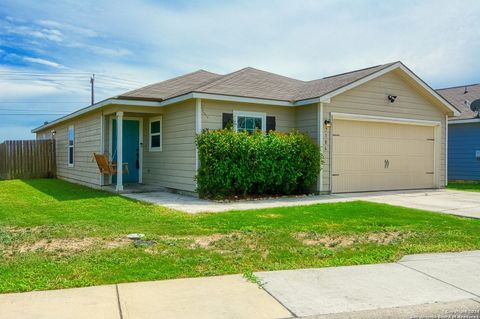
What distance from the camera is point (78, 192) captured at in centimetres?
1285

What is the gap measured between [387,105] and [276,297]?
11.2 metres

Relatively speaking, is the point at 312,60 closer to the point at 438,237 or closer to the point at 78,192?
the point at 78,192

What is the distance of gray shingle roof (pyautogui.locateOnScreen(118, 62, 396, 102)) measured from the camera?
41.5 feet

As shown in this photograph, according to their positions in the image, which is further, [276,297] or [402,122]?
[402,122]

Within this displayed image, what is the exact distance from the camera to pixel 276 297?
4062 millimetres

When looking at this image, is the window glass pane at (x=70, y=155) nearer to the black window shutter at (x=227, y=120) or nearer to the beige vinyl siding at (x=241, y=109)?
the beige vinyl siding at (x=241, y=109)

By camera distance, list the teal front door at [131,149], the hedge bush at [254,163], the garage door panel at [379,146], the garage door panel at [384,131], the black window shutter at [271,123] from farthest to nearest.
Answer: the teal front door at [131,149] → the garage door panel at [384,131] → the garage door panel at [379,146] → the black window shutter at [271,123] → the hedge bush at [254,163]

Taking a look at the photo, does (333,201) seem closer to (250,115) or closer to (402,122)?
(250,115)

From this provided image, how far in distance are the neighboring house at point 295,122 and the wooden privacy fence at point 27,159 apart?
184 inches

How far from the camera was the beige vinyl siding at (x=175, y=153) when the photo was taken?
11906 millimetres

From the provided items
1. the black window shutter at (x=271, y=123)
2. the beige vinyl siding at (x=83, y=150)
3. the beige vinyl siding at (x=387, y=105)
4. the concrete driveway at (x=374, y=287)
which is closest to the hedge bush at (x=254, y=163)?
the black window shutter at (x=271, y=123)

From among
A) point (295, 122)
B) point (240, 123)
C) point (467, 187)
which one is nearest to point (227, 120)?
point (240, 123)

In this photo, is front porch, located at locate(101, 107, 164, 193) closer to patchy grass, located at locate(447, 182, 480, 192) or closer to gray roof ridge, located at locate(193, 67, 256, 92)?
gray roof ridge, located at locate(193, 67, 256, 92)

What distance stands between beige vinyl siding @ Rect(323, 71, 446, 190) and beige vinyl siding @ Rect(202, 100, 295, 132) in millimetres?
1204
